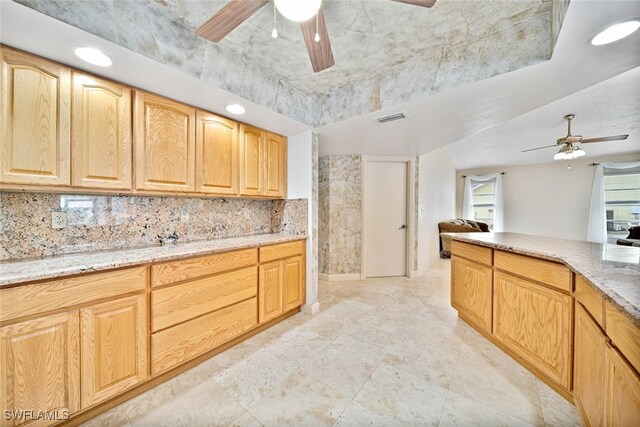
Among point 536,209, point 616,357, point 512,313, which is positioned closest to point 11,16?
point 616,357

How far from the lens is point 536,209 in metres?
6.71

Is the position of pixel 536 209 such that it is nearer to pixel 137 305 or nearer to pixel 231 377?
pixel 231 377

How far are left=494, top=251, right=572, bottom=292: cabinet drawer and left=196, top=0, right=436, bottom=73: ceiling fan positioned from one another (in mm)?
1727

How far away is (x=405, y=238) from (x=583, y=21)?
134 inches

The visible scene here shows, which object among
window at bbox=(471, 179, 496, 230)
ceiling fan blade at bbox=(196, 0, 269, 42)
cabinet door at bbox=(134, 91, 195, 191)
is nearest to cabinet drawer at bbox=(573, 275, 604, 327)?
ceiling fan blade at bbox=(196, 0, 269, 42)

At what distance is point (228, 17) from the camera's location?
45.8 inches

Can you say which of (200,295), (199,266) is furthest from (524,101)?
(200,295)

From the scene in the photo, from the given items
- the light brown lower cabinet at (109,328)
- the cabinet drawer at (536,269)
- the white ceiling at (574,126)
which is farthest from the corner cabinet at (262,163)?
the white ceiling at (574,126)

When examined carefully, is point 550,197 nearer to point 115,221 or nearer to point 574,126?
point 574,126

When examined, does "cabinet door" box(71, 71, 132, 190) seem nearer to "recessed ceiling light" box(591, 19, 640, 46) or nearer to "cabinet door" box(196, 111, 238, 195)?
"cabinet door" box(196, 111, 238, 195)

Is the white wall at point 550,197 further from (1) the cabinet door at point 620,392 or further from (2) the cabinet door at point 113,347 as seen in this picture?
(2) the cabinet door at point 113,347

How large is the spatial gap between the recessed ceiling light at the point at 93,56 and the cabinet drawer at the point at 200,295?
4.83ft

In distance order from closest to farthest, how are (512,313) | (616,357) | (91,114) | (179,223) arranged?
(616,357) < (91,114) < (512,313) < (179,223)

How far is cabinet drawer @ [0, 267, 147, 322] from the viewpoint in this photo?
113cm
